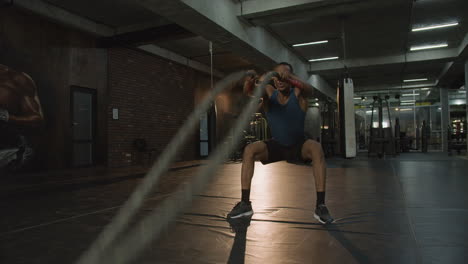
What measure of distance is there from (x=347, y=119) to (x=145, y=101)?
5.19 m

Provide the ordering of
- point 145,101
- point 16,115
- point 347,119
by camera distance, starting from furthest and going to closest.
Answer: point 145,101
point 16,115
point 347,119

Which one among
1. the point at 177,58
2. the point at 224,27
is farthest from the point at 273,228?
the point at 177,58

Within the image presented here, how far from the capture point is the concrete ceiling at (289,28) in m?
5.67

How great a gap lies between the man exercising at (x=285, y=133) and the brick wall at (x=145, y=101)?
570cm

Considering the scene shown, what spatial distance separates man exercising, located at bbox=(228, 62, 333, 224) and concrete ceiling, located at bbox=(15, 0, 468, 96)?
115 inches

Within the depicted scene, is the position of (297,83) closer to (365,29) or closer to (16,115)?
(16,115)

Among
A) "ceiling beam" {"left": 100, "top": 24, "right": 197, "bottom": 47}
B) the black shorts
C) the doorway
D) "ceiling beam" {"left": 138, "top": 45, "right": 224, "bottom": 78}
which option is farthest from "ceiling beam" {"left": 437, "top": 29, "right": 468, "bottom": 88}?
the doorway

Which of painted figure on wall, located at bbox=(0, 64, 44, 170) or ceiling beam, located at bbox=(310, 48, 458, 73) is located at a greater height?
ceiling beam, located at bbox=(310, 48, 458, 73)

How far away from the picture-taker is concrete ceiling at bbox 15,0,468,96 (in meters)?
5.67

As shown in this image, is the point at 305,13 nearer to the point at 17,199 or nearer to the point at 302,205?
the point at 302,205

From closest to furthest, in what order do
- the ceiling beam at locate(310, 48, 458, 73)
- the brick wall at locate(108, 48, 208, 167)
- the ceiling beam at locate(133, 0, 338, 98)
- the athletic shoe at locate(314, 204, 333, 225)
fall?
the athletic shoe at locate(314, 204, 333, 225) < the ceiling beam at locate(133, 0, 338, 98) < the brick wall at locate(108, 48, 208, 167) < the ceiling beam at locate(310, 48, 458, 73)

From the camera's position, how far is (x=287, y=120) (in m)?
2.24

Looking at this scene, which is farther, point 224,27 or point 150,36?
point 150,36

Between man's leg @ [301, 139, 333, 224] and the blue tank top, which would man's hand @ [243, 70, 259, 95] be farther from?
man's leg @ [301, 139, 333, 224]
